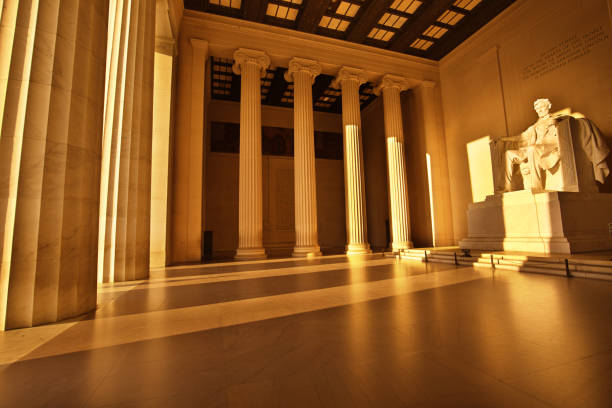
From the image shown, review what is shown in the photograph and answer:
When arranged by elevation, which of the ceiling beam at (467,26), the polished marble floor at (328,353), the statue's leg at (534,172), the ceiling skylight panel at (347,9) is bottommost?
the polished marble floor at (328,353)

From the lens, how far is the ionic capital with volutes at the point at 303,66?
1385cm

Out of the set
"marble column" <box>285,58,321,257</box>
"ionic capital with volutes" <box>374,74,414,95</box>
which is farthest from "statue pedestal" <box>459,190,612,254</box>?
"ionic capital with volutes" <box>374,74,414,95</box>

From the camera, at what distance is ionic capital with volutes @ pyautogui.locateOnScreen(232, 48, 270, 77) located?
516 inches

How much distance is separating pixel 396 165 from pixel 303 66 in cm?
655

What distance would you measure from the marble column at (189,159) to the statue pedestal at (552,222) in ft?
34.0

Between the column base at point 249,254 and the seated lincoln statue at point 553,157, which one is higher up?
the seated lincoln statue at point 553,157

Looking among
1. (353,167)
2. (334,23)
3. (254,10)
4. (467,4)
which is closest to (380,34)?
(334,23)

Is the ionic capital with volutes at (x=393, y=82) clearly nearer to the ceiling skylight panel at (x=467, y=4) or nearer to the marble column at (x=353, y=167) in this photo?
the marble column at (x=353, y=167)

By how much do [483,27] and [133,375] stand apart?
60.2ft

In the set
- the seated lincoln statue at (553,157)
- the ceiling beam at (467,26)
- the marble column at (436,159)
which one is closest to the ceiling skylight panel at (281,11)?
the ceiling beam at (467,26)

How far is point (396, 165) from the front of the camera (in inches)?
A: 582

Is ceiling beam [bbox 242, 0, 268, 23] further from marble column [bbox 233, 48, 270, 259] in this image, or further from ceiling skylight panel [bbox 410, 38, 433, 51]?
ceiling skylight panel [bbox 410, 38, 433, 51]

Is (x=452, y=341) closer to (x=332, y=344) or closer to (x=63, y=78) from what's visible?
(x=332, y=344)

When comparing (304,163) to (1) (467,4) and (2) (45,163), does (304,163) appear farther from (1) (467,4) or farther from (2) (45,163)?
(2) (45,163)
